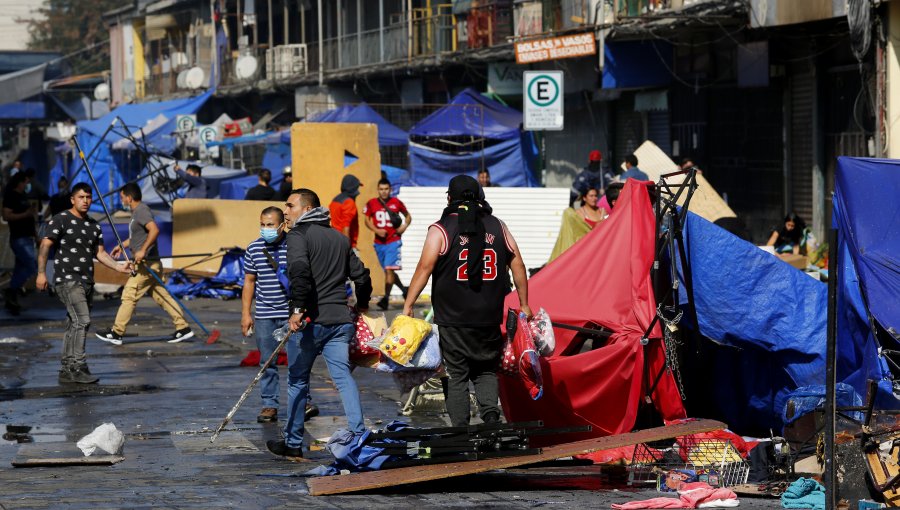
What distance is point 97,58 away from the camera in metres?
80.8

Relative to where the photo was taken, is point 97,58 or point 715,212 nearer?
point 715,212

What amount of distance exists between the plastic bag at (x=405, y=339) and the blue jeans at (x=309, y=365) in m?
0.53

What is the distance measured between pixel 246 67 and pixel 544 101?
90.4 feet

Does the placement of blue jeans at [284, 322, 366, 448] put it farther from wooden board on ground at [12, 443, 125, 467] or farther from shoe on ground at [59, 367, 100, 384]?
shoe on ground at [59, 367, 100, 384]

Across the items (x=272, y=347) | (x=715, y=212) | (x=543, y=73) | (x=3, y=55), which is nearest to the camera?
(x=272, y=347)

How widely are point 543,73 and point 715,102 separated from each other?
5188 mm

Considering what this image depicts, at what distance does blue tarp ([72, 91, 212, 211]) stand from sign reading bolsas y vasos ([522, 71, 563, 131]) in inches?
899

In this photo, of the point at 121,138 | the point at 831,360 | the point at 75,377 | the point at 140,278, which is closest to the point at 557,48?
the point at 140,278

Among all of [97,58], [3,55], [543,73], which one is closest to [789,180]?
[543,73]

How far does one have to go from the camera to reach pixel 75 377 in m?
13.0

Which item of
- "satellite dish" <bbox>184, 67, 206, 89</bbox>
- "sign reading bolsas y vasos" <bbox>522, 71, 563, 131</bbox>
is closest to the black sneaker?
"sign reading bolsas y vasos" <bbox>522, 71, 563, 131</bbox>

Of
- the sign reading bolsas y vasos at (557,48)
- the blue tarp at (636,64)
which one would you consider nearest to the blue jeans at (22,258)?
the sign reading bolsas y vasos at (557,48)

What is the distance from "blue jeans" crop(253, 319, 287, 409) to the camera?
1055cm

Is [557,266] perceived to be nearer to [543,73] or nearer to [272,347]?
[272,347]
